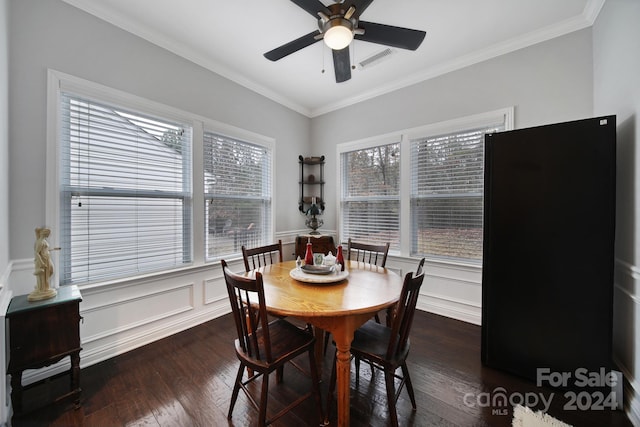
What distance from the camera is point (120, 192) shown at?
2.23 meters

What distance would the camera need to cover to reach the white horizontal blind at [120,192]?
2.00 meters

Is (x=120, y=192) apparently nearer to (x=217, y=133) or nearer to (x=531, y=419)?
(x=217, y=133)

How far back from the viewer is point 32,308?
4.91ft

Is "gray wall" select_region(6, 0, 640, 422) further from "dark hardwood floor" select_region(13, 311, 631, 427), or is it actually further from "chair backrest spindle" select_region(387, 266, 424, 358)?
"chair backrest spindle" select_region(387, 266, 424, 358)

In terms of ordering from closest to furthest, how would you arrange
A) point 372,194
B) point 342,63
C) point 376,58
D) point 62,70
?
point 62,70 → point 342,63 → point 376,58 → point 372,194

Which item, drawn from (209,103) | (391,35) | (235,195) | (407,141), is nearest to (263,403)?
(235,195)

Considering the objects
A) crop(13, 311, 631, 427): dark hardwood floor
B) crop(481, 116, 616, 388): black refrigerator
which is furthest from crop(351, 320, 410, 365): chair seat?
crop(481, 116, 616, 388): black refrigerator

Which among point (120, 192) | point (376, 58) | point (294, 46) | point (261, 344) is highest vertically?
point (376, 58)

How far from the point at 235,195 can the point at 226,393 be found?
2172 millimetres

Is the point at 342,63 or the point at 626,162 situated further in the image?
the point at 342,63

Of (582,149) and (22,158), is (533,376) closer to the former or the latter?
(582,149)

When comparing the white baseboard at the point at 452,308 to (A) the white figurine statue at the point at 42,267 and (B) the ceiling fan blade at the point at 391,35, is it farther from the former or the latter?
(A) the white figurine statue at the point at 42,267

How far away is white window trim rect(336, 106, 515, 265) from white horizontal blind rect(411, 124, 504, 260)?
0.06 metres

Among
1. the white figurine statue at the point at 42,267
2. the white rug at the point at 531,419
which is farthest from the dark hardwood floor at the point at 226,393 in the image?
the white figurine statue at the point at 42,267
